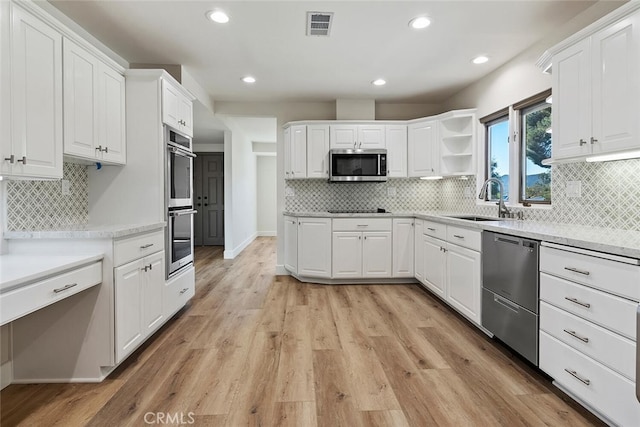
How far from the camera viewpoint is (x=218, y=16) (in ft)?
8.33

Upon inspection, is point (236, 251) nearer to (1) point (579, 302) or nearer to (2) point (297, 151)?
(2) point (297, 151)

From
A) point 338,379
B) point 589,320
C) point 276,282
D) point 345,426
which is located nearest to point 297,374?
point 338,379

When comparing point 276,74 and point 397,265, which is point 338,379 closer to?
point 397,265

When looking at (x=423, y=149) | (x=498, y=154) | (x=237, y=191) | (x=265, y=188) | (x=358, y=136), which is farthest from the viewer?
(x=265, y=188)

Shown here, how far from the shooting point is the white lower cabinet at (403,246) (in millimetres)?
4152

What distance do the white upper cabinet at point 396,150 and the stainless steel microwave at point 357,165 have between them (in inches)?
6.7

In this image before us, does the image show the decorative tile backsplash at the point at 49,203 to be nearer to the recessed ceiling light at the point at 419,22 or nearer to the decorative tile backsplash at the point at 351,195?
the decorative tile backsplash at the point at 351,195

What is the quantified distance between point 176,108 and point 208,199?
16.2ft

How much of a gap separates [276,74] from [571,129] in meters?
2.83

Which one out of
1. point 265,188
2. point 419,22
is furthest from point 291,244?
point 265,188

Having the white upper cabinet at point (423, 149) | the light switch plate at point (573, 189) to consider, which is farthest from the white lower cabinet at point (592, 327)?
the white upper cabinet at point (423, 149)

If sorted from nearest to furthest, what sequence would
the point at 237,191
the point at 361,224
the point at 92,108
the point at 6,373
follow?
the point at 6,373 → the point at 92,108 → the point at 361,224 → the point at 237,191

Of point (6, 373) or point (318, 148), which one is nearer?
point (6, 373)

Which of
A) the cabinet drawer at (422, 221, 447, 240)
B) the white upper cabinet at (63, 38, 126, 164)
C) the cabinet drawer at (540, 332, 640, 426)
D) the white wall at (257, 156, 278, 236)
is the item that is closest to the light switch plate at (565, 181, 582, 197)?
the cabinet drawer at (422, 221, 447, 240)
